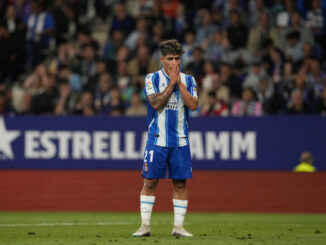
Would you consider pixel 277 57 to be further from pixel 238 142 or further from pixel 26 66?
pixel 26 66

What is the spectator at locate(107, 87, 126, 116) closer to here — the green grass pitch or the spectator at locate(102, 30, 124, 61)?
the spectator at locate(102, 30, 124, 61)

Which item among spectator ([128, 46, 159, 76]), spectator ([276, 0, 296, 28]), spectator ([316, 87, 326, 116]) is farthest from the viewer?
spectator ([276, 0, 296, 28])

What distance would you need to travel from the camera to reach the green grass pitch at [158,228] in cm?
806

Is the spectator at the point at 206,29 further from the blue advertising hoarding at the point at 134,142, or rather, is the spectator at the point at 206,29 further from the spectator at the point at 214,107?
the blue advertising hoarding at the point at 134,142

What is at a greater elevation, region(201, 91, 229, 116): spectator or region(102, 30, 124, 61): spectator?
region(102, 30, 124, 61): spectator

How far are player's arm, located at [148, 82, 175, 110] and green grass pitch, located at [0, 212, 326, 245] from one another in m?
1.45

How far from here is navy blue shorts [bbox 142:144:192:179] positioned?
26.8ft

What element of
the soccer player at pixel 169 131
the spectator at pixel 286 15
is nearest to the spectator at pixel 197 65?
the spectator at pixel 286 15

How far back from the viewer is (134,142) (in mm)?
15258

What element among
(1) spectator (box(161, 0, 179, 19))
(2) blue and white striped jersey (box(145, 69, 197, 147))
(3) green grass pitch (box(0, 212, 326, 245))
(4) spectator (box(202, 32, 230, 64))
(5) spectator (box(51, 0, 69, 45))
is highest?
(1) spectator (box(161, 0, 179, 19))

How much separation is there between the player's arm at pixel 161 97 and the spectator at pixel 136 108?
739 cm

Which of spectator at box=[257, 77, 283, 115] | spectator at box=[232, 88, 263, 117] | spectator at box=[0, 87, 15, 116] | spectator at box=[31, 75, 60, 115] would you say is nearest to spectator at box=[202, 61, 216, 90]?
spectator at box=[232, 88, 263, 117]

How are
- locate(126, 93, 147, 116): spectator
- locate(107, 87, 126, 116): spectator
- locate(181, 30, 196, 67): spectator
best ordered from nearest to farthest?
locate(126, 93, 147, 116): spectator → locate(107, 87, 126, 116): spectator → locate(181, 30, 196, 67): spectator

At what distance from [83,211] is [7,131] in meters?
2.90
